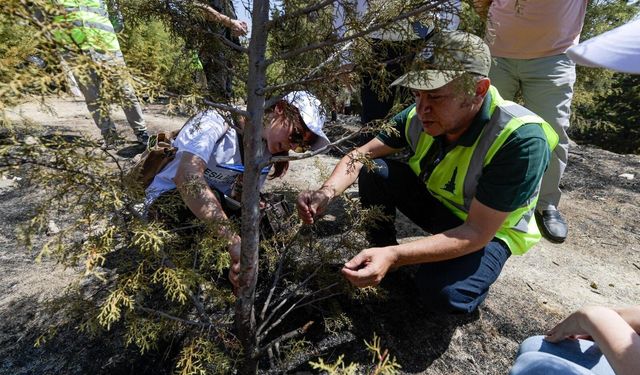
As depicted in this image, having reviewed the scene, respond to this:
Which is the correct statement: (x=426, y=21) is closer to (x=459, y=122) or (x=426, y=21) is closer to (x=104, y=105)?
(x=459, y=122)

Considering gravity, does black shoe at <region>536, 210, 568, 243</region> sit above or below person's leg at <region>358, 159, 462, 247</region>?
below

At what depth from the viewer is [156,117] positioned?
22.1 ft

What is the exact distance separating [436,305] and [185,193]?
4.43 ft

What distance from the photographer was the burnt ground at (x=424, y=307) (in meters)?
1.84

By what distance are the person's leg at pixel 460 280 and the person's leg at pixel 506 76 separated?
149 cm

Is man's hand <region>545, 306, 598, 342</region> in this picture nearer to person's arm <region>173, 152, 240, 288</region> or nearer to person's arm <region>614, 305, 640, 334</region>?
person's arm <region>614, 305, 640, 334</region>

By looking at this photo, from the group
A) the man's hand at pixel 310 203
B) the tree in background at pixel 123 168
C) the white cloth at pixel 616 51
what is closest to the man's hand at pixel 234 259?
the tree in background at pixel 123 168

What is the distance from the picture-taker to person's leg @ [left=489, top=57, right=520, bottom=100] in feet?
9.31

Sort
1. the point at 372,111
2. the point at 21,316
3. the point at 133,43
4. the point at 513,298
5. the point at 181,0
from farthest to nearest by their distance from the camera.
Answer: the point at 372,111, the point at 513,298, the point at 21,316, the point at 181,0, the point at 133,43

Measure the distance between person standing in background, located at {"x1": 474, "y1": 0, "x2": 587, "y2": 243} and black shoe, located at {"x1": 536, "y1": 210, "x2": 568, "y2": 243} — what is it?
8.2 inches

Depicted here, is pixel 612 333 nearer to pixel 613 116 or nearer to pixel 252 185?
pixel 252 185

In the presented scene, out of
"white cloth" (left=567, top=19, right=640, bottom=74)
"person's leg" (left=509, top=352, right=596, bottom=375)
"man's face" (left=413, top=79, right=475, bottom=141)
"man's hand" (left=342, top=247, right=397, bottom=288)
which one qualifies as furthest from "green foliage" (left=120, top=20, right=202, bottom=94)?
"person's leg" (left=509, top=352, right=596, bottom=375)

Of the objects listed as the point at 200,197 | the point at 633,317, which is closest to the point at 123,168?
the point at 200,197

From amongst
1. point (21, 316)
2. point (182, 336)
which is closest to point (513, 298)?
point (182, 336)
